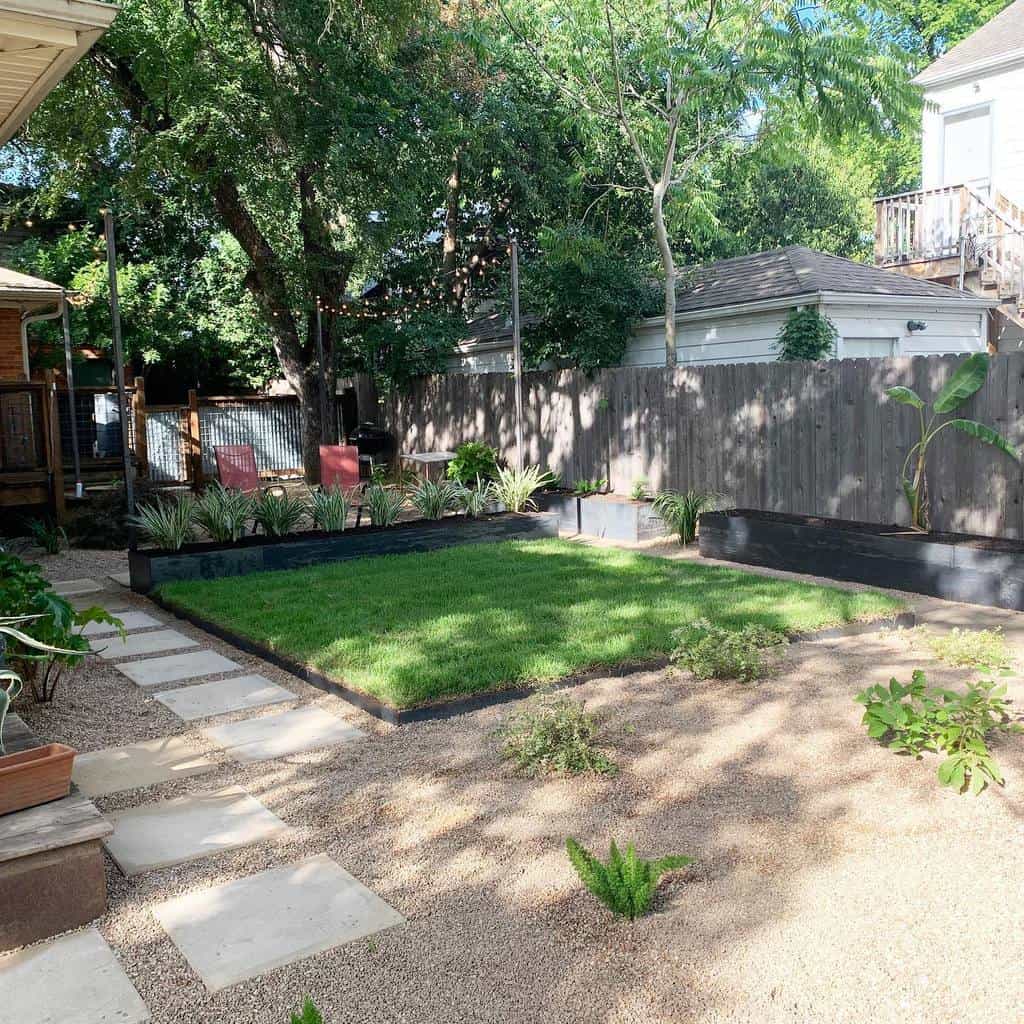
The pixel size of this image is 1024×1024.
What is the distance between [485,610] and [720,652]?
1.96 meters

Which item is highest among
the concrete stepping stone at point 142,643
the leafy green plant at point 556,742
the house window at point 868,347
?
the house window at point 868,347

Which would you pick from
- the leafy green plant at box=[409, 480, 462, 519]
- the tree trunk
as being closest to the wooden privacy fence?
the tree trunk

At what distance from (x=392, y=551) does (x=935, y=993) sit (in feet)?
24.3

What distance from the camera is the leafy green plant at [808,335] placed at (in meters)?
12.9

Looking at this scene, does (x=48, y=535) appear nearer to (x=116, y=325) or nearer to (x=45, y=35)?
(x=116, y=325)

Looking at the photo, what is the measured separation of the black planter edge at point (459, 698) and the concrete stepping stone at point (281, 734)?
182 mm

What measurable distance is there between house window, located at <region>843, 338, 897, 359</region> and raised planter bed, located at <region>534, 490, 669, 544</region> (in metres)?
4.26

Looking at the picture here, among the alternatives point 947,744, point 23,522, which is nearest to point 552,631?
point 947,744

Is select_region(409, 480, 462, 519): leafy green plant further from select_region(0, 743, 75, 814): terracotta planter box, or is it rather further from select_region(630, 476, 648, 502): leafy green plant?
select_region(0, 743, 75, 814): terracotta planter box

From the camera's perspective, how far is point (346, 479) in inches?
519

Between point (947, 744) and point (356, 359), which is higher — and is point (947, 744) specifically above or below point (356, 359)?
below

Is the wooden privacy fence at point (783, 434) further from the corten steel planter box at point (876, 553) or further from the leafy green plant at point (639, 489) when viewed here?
the corten steel planter box at point (876, 553)

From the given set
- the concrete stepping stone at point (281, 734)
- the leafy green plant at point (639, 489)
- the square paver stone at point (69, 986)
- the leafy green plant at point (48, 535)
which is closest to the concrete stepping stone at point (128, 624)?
the concrete stepping stone at point (281, 734)

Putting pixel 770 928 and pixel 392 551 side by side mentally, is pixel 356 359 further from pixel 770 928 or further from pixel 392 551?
pixel 770 928
